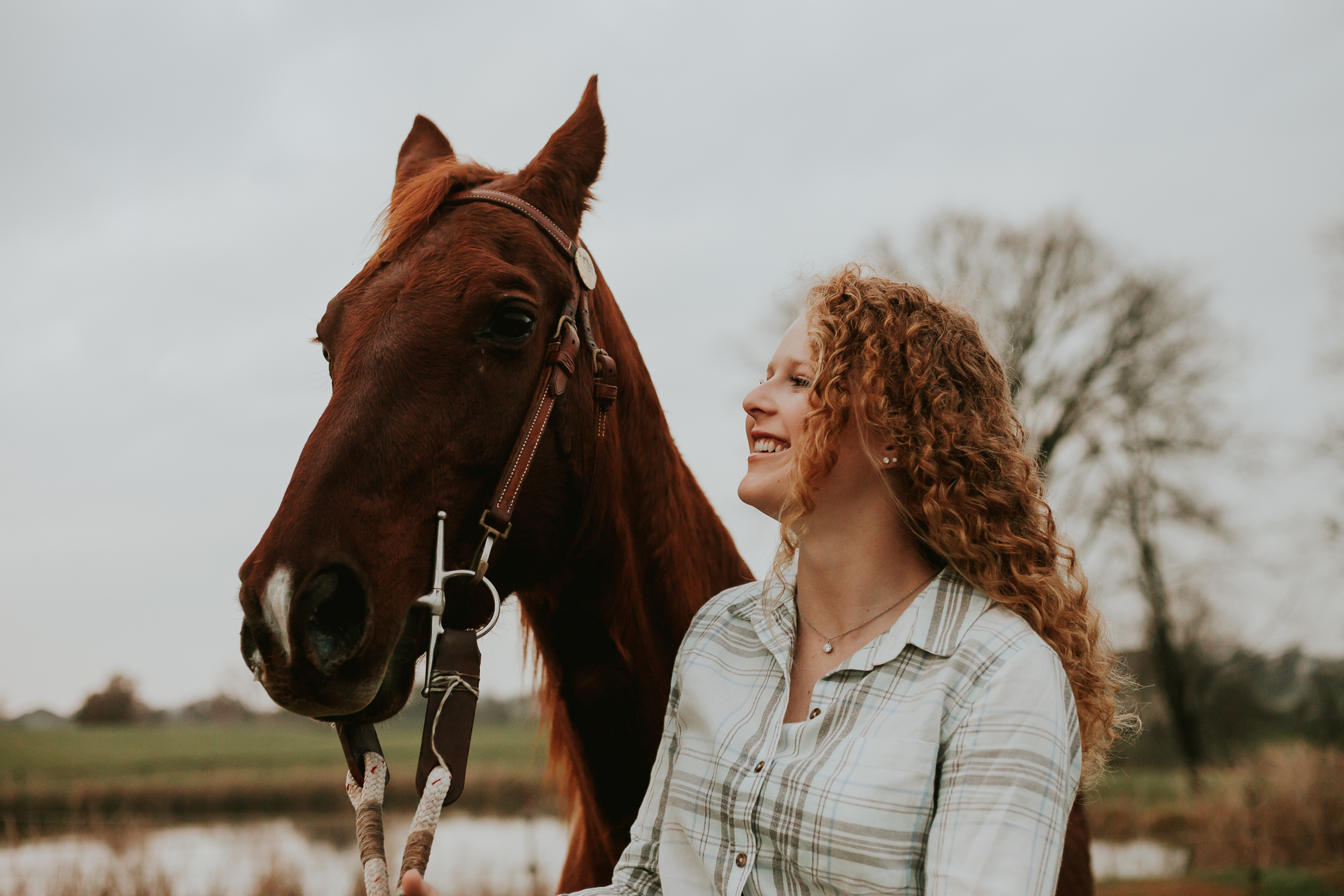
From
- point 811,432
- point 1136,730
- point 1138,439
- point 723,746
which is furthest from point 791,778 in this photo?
point 1138,439

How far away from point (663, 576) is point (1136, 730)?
3.82 feet

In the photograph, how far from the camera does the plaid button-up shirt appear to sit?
1327 millimetres

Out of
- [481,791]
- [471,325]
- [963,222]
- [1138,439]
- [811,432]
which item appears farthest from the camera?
[963,222]

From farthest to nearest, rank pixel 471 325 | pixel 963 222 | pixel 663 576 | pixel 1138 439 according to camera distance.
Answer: pixel 963 222, pixel 1138 439, pixel 663 576, pixel 471 325

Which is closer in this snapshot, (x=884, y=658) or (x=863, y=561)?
(x=884, y=658)

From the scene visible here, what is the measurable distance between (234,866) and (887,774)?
736 centimetres

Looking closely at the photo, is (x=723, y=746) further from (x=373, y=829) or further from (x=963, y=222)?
(x=963, y=222)

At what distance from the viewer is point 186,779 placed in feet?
44.8

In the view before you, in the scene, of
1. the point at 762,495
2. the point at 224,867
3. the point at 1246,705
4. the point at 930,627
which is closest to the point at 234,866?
the point at 224,867

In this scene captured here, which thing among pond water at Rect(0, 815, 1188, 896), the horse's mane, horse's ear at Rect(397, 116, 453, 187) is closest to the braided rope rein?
the horse's mane

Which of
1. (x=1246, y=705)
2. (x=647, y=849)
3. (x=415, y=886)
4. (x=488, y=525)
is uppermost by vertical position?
(x=488, y=525)

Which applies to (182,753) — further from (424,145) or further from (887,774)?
(887,774)

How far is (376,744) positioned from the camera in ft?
5.70

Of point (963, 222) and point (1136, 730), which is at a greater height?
point (963, 222)
